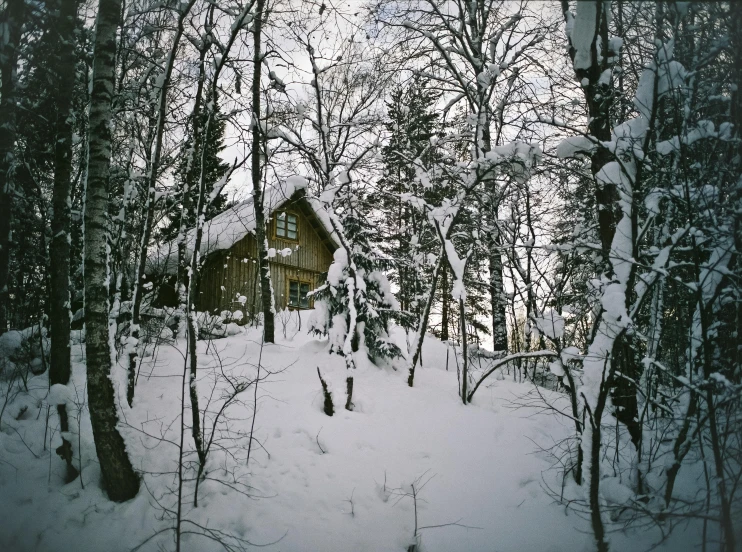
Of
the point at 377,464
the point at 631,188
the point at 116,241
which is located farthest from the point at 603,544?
the point at 116,241

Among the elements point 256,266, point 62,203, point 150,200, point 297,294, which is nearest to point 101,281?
point 150,200

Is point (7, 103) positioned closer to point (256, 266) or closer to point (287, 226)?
point (256, 266)

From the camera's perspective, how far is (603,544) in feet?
9.93

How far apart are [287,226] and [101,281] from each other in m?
13.5

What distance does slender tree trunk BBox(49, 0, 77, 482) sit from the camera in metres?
4.24

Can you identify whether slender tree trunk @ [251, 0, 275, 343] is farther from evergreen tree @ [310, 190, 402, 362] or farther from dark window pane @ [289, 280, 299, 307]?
dark window pane @ [289, 280, 299, 307]

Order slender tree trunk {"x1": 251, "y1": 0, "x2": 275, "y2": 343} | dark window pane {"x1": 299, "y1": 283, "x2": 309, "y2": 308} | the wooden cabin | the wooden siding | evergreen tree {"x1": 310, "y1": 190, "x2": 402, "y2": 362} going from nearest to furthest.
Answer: evergreen tree {"x1": 310, "y1": 190, "x2": 402, "y2": 362} < slender tree trunk {"x1": 251, "y1": 0, "x2": 275, "y2": 343} < the wooden cabin < the wooden siding < dark window pane {"x1": 299, "y1": 283, "x2": 309, "y2": 308}

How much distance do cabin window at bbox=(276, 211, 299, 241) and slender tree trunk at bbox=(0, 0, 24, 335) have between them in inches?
440

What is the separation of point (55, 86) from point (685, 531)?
823 centimetres

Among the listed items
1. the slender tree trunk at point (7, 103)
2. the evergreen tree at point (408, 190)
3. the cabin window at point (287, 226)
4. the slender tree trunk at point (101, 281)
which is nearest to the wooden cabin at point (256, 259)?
the cabin window at point (287, 226)

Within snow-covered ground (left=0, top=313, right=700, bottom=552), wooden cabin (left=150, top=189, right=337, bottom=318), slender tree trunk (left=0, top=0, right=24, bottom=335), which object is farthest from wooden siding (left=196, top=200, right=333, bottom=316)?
snow-covered ground (left=0, top=313, right=700, bottom=552)

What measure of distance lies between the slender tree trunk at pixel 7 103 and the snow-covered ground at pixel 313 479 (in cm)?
228

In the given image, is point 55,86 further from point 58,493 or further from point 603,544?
point 603,544

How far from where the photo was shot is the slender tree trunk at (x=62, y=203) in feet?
13.9
